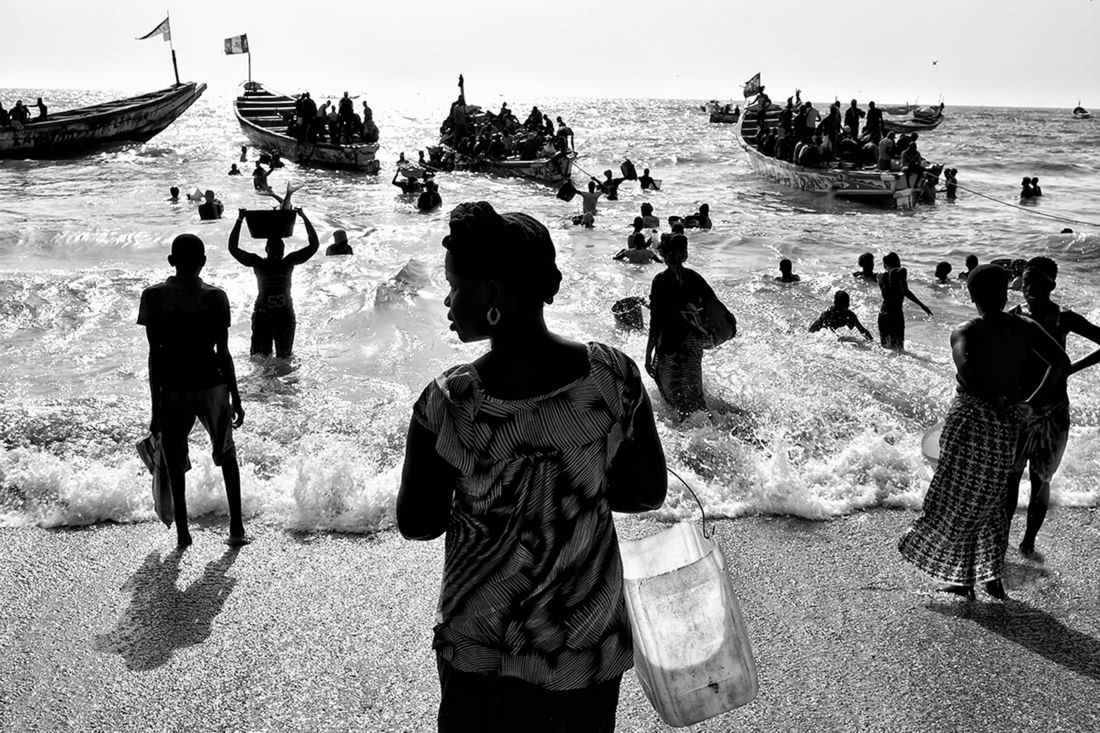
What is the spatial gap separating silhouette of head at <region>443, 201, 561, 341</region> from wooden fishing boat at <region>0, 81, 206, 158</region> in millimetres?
33906

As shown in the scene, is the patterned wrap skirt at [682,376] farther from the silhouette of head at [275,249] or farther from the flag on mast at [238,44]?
the flag on mast at [238,44]

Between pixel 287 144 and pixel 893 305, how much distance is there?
24.9 metres

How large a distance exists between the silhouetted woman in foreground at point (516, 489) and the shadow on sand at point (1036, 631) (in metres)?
2.74

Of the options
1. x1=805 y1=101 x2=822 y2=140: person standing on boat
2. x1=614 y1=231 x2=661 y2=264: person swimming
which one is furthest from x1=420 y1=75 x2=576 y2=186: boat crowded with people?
x1=614 y1=231 x2=661 y2=264: person swimming

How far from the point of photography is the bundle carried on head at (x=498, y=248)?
1.83 meters

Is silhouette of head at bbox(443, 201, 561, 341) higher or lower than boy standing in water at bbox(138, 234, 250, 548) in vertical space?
higher

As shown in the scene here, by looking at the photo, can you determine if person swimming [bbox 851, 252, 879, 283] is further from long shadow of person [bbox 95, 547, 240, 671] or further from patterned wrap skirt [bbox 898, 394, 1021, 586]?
long shadow of person [bbox 95, 547, 240, 671]

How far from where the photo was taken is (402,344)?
35.4 ft

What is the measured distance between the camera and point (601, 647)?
1893 mm

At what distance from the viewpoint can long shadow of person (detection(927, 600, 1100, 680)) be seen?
376 cm

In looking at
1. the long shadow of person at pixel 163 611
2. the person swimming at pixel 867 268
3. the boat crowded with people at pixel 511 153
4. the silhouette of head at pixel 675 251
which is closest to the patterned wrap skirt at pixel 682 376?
the silhouette of head at pixel 675 251

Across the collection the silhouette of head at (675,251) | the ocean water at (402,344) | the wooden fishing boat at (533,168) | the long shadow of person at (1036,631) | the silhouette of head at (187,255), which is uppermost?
the silhouette of head at (187,255)

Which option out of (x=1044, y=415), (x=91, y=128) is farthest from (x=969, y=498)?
(x=91, y=128)

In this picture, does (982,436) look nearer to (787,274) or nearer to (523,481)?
(523,481)
